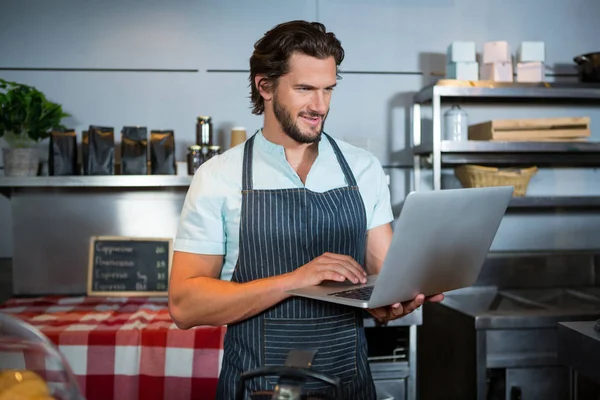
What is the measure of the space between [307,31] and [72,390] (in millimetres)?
1078

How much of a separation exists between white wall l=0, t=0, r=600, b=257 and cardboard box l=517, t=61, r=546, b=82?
283mm

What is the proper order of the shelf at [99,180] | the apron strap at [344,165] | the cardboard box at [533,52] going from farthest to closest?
the cardboard box at [533,52] < the shelf at [99,180] < the apron strap at [344,165]

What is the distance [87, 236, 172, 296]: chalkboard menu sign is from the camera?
282 centimetres

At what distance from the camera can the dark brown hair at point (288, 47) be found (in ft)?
5.03

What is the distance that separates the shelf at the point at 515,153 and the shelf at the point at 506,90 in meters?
0.21

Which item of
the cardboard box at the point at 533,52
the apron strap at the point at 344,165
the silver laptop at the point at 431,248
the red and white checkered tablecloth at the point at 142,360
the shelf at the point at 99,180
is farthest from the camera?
the cardboard box at the point at 533,52

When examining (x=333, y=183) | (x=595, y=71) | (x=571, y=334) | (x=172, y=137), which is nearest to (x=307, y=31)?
(x=333, y=183)

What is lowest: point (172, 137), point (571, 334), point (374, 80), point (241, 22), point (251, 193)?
point (571, 334)

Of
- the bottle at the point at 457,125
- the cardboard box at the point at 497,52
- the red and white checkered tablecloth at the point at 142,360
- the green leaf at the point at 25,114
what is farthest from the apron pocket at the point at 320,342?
the cardboard box at the point at 497,52

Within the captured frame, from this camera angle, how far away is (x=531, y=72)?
294 centimetres

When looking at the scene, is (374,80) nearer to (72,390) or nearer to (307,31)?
(307,31)

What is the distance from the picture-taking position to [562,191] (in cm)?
325

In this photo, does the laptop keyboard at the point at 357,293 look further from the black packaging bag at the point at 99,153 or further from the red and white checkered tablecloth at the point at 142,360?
the black packaging bag at the point at 99,153

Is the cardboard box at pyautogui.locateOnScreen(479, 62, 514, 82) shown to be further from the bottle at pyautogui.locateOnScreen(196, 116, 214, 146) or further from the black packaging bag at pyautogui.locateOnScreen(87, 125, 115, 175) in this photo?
the black packaging bag at pyautogui.locateOnScreen(87, 125, 115, 175)
